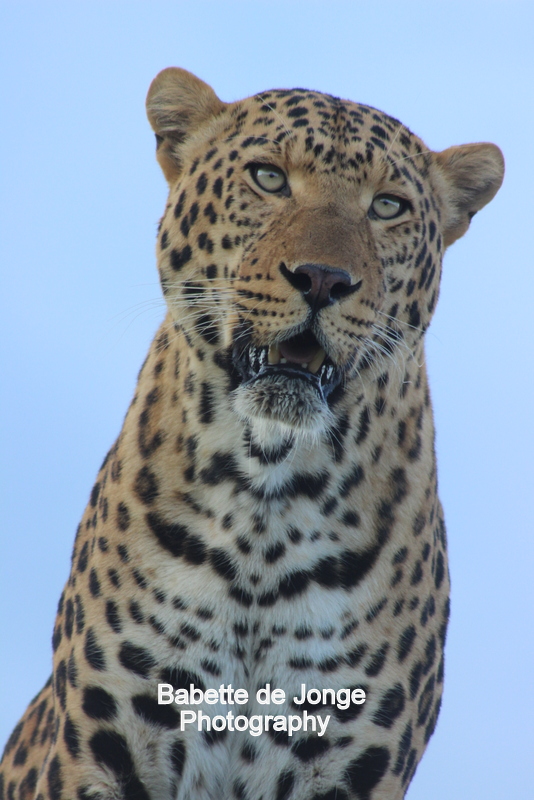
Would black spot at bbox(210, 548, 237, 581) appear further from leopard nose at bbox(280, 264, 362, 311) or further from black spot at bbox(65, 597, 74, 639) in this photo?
leopard nose at bbox(280, 264, 362, 311)

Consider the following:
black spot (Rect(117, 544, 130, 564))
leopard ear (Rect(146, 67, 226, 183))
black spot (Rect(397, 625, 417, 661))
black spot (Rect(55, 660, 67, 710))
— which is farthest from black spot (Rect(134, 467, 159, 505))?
leopard ear (Rect(146, 67, 226, 183))

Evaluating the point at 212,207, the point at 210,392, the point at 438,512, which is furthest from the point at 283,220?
the point at 438,512

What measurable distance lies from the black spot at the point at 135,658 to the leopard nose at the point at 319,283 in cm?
202

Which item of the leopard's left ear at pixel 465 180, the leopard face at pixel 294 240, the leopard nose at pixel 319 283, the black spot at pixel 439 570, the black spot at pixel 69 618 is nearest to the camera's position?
the leopard nose at pixel 319 283

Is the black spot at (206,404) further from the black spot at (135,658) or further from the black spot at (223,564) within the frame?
the black spot at (135,658)

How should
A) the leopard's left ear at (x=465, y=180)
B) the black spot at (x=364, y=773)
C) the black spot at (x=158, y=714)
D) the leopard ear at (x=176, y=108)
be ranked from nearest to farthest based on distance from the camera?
the black spot at (x=158, y=714) → the black spot at (x=364, y=773) → the leopard ear at (x=176, y=108) → the leopard's left ear at (x=465, y=180)

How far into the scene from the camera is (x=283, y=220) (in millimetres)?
6027

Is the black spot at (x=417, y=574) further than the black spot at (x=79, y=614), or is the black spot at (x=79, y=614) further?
the black spot at (x=417, y=574)

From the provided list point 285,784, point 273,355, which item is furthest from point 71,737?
point 273,355

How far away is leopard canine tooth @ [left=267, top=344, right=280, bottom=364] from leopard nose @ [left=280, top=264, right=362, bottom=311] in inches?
17.2

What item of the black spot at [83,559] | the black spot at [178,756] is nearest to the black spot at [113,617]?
the black spot at [83,559]

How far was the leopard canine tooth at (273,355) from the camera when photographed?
5977mm

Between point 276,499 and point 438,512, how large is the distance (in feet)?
4.12

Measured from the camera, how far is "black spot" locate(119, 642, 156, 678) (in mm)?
6129
